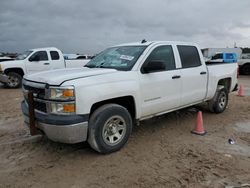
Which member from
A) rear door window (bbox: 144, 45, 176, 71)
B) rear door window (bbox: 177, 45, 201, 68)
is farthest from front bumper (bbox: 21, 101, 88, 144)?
rear door window (bbox: 177, 45, 201, 68)

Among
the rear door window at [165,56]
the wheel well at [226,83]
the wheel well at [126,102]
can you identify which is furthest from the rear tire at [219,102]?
the wheel well at [126,102]

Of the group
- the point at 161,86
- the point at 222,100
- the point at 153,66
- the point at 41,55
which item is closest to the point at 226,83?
the point at 222,100

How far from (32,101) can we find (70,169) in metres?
1.16

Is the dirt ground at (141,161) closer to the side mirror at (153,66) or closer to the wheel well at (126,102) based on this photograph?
the wheel well at (126,102)

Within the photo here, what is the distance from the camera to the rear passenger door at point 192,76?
520 cm

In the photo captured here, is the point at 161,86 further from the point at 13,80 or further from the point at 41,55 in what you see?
the point at 13,80

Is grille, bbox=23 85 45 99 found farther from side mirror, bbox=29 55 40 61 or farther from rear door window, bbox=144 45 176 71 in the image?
side mirror, bbox=29 55 40 61

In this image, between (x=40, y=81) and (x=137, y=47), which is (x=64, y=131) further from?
(x=137, y=47)

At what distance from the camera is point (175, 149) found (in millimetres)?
4301

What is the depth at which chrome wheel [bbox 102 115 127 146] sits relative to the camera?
391 centimetres

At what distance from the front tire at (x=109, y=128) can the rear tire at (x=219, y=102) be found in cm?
326

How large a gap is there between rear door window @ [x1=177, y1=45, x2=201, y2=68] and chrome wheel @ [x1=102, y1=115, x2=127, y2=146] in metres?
2.02

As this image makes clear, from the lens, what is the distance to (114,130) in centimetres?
405

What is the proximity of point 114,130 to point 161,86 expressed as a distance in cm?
127
